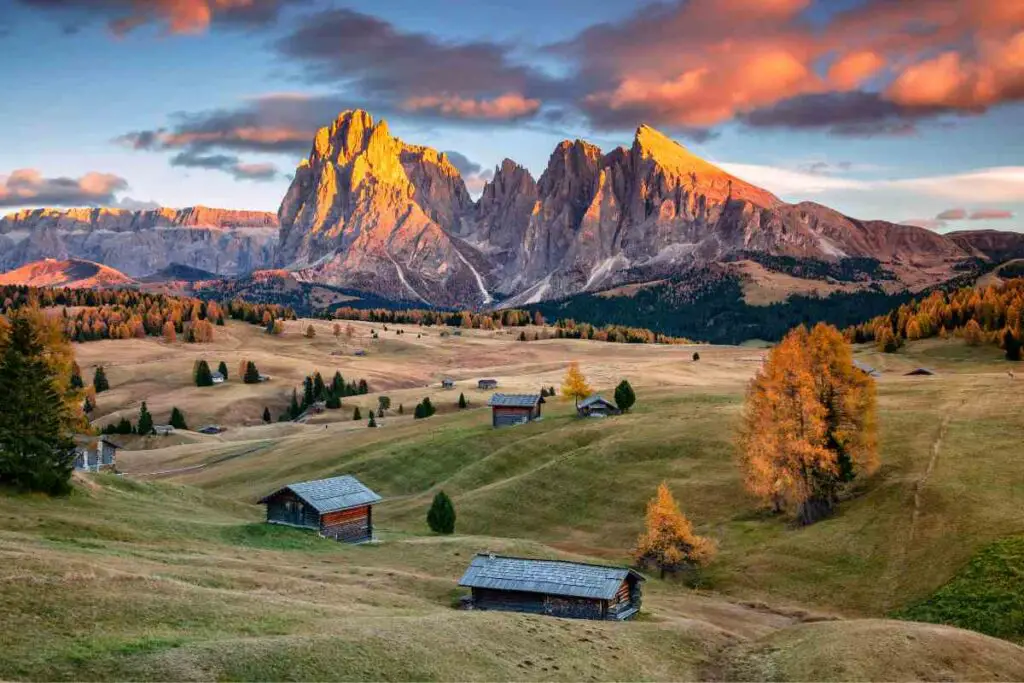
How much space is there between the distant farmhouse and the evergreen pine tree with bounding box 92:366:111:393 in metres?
88.4

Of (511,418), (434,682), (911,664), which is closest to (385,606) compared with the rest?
(434,682)

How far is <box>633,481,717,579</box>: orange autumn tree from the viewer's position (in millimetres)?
60031

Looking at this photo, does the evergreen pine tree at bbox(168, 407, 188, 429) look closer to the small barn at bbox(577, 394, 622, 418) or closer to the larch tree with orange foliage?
the larch tree with orange foliage

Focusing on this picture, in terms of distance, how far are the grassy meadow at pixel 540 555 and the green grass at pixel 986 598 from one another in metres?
0.13

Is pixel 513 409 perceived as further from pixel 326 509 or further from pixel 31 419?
pixel 31 419

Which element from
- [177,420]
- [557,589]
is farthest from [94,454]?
[557,589]

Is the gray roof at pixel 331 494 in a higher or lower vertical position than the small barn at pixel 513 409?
lower

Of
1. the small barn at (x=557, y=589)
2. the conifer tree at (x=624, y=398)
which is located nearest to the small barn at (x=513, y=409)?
the conifer tree at (x=624, y=398)

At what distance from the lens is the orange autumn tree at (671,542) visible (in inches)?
2363

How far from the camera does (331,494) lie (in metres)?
66.7

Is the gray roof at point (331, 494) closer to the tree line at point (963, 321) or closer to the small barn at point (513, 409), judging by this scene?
the small barn at point (513, 409)

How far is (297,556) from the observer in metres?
54.5

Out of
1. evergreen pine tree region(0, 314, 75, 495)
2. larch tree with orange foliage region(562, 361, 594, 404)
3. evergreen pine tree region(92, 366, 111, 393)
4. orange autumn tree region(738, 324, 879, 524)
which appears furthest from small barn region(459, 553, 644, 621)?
evergreen pine tree region(92, 366, 111, 393)

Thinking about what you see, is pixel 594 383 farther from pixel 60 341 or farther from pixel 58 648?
pixel 58 648
